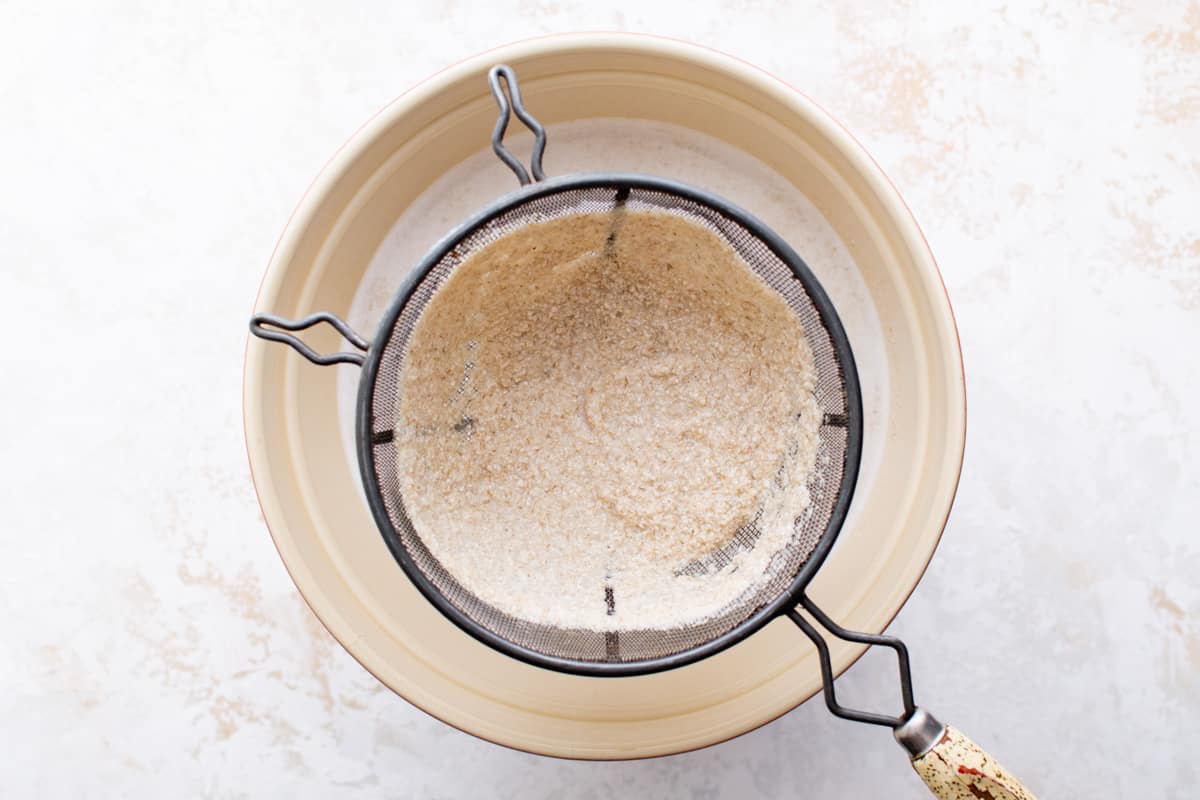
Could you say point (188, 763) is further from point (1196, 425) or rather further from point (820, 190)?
point (1196, 425)

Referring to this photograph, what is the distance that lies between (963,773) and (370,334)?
832mm

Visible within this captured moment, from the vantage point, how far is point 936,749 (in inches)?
38.4

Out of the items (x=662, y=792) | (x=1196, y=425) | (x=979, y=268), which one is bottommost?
(x=662, y=792)

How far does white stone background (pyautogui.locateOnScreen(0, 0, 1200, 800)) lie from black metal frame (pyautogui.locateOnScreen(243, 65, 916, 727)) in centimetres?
40

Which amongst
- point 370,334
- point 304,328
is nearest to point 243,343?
point 370,334

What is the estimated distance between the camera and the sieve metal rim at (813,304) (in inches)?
38.4

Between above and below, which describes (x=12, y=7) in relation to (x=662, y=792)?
above

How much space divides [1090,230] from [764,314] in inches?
22.5

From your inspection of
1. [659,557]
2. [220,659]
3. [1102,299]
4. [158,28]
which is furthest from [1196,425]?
[158,28]

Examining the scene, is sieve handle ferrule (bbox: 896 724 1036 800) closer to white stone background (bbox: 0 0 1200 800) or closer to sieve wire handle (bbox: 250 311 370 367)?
white stone background (bbox: 0 0 1200 800)

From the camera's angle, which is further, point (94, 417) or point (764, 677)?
point (94, 417)

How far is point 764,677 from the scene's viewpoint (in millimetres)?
1105

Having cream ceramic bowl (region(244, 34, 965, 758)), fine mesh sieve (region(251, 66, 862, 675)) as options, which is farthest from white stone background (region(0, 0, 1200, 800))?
fine mesh sieve (region(251, 66, 862, 675))

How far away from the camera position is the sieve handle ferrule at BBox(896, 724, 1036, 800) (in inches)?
37.9
